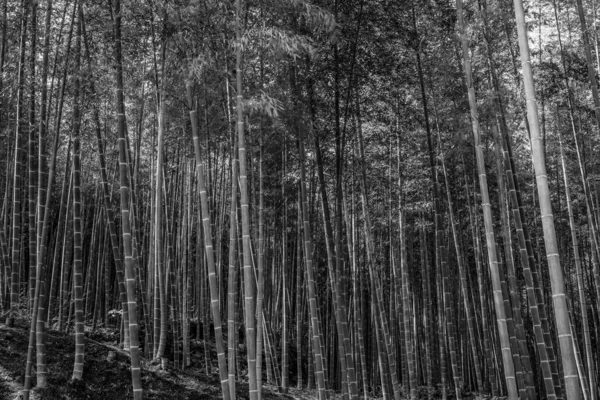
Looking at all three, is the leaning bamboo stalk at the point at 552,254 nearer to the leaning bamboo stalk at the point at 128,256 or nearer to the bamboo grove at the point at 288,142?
the bamboo grove at the point at 288,142

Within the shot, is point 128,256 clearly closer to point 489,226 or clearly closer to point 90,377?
point 90,377

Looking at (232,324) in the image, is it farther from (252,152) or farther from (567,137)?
(567,137)

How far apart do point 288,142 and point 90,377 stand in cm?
411

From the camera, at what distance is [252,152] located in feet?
24.5

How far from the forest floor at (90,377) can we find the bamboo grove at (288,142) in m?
0.20

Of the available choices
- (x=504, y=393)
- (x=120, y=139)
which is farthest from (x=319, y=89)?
(x=504, y=393)

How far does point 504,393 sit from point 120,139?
39.1 feet

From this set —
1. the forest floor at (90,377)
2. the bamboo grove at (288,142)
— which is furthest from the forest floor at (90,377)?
the bamboo grove at (288,142)

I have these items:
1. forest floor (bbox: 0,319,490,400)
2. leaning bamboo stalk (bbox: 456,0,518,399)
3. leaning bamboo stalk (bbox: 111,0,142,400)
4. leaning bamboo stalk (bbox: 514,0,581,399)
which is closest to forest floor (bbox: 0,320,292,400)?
forest floor (bbox: 0,319,490,400)

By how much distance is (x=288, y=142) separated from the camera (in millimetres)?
8094

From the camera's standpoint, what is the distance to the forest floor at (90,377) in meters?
5.37

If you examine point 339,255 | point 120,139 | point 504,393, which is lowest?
point 504,393

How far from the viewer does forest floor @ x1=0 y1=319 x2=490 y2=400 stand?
5.37 metres

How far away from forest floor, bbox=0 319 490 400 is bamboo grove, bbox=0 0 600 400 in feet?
0.66
